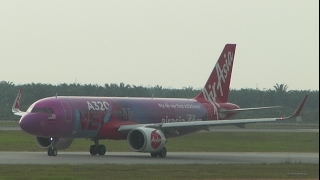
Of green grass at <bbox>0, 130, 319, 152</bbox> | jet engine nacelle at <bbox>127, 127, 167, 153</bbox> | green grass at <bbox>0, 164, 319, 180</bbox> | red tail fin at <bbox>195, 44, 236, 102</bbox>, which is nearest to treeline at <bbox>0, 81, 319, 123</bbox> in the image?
green grass at <bbox>0, 130, 319, 152</bbox>

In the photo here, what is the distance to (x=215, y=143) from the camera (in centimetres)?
6156

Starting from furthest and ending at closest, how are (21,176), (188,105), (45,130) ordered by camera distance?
(188,105) < (45,130) < (21,176)

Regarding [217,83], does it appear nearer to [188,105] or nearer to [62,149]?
[188,105]

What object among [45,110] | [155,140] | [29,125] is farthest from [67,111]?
[155,140]

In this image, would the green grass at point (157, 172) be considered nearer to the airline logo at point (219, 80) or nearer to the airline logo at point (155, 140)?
the airline logo at point (155, 140)

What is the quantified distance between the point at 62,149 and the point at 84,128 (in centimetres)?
434

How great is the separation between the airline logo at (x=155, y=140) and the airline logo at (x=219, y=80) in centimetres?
1063

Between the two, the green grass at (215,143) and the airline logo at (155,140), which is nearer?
the airline logo at (155,140)

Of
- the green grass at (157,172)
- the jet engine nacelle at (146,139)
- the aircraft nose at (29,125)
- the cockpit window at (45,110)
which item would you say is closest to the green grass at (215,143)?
the jet engine nacelle at (146,139)

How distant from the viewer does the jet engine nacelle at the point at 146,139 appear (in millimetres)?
46594

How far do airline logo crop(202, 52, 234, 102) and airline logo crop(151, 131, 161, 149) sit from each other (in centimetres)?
1063

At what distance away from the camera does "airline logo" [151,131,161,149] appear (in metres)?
46.7

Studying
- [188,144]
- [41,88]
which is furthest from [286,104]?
[188,144]

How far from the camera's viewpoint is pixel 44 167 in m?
36.3
